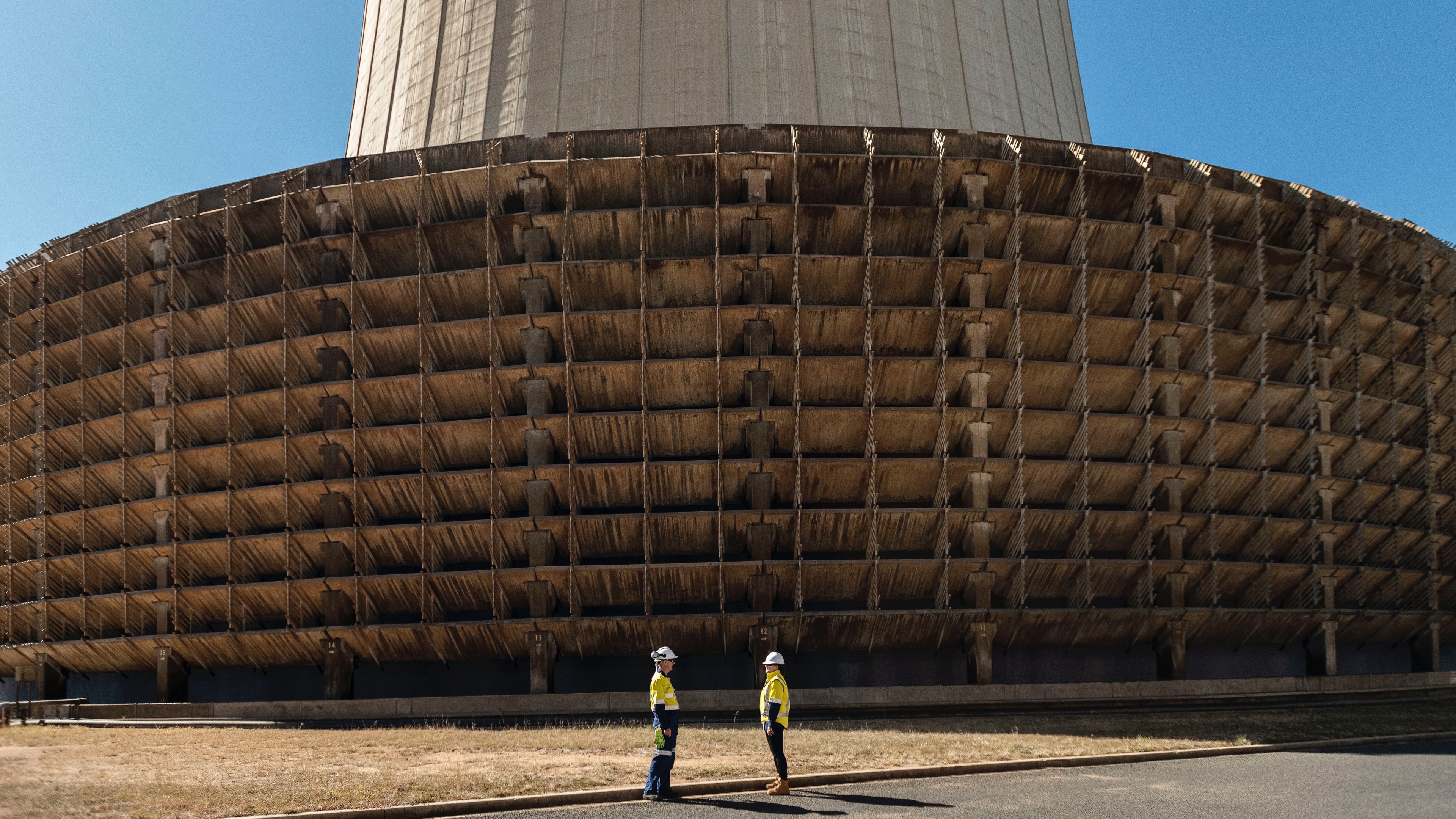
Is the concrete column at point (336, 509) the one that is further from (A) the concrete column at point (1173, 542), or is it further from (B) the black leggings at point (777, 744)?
(A) the concrete column at point (1173, 542)

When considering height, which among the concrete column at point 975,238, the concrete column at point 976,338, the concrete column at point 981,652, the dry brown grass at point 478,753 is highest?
the concrete column at point 975,238

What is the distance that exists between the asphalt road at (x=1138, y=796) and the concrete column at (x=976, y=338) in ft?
51.2

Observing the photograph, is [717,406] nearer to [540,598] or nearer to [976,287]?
[540,598]

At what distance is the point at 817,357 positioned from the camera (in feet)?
95.9

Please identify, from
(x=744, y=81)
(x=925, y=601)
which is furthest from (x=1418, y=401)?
(x=744, y=81)

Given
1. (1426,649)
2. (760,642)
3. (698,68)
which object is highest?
(698,68)

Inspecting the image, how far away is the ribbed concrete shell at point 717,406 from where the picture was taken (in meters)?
29.4

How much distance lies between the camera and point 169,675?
3178 centimetres

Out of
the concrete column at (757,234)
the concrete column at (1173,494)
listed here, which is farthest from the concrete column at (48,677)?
the concrete column at (1173,494)

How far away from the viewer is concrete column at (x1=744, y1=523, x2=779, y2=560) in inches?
1141

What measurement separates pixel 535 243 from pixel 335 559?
10.6 m

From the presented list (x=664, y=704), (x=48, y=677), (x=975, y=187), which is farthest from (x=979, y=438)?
(x=48, y=677)

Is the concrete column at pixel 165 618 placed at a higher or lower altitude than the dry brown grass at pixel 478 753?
higher

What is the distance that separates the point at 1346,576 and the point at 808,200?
68.5ft
